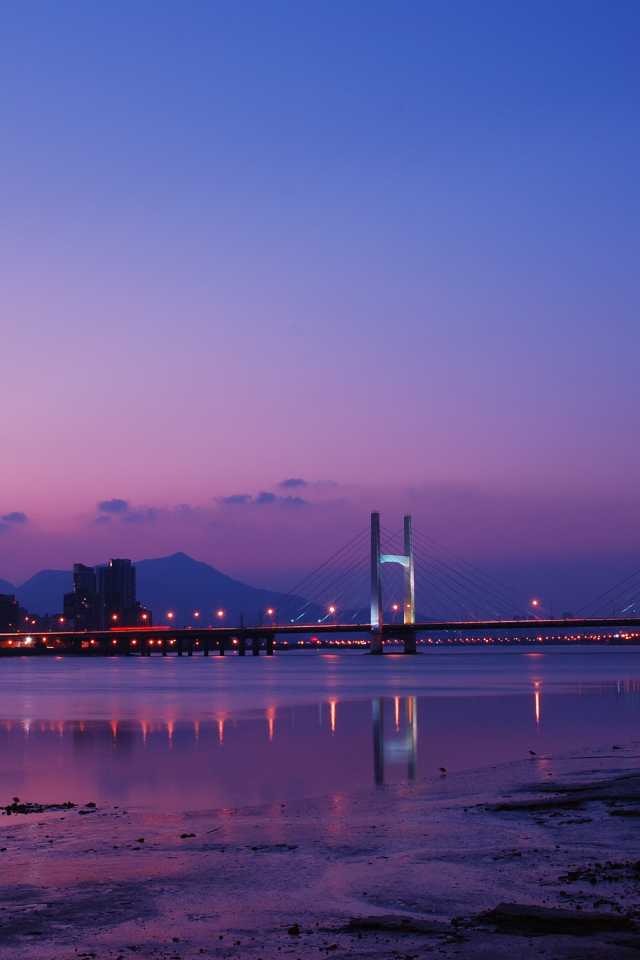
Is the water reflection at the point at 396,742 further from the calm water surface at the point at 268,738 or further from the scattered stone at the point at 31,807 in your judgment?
the scattered stone at the point at 31,807

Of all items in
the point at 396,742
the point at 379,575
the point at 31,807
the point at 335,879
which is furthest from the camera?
the point at 379,575

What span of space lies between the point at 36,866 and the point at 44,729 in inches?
804

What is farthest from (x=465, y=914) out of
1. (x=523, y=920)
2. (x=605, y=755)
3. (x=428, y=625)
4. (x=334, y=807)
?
(x=428, y=625)

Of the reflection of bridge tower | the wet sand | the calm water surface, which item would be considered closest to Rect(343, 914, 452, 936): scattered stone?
the wet sand

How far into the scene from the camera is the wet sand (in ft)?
21.9

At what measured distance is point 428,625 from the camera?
106812mm

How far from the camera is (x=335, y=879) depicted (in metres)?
8.62

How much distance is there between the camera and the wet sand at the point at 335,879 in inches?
262

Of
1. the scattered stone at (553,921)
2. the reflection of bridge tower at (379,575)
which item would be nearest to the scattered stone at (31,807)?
the scattered stone at (553,921)

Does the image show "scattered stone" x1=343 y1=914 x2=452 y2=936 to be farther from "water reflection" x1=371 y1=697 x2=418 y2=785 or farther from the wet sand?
"water reflection" x1=371 y1=697 x2=418 y2=785

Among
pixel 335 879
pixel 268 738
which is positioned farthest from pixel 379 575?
pixel 335 879

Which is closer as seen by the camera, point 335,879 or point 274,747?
point 335,879

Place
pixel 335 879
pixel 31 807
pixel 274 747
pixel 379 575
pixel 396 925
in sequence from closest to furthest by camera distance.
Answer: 1. pixel 396 925
2. pixel 335 879
3. pixel 31 807
4. pixel 274 747
5. pixel 379 575

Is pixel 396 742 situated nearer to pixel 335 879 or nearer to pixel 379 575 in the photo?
pixel 335 879
